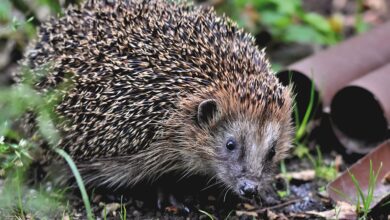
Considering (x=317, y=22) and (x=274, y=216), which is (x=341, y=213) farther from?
(x=317, y=22)

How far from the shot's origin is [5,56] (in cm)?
878

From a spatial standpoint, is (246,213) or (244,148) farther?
(246,213)

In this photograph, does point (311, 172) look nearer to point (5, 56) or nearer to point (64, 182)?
point (64, 182)

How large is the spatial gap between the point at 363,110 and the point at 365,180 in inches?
39.2

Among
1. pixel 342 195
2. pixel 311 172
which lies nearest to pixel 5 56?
pixel 311 172

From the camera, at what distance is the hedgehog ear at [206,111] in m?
5.66

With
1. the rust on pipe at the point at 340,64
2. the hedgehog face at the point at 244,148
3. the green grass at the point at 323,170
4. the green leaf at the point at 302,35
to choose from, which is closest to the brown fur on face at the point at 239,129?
the hedgehog face at the point at 244,148

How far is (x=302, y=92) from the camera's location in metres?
7.14

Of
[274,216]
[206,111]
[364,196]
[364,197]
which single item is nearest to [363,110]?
[364,196]

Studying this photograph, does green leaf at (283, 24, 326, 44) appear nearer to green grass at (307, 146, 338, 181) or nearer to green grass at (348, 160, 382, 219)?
green grass at (307, 146, 338, 181)

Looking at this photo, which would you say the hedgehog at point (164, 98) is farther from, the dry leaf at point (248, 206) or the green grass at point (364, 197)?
the green grass at point (364, 197)

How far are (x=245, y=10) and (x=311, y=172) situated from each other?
10.0ft

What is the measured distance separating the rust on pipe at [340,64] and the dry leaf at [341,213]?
128 cm

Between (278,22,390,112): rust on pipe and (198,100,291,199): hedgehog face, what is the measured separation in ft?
3.85
